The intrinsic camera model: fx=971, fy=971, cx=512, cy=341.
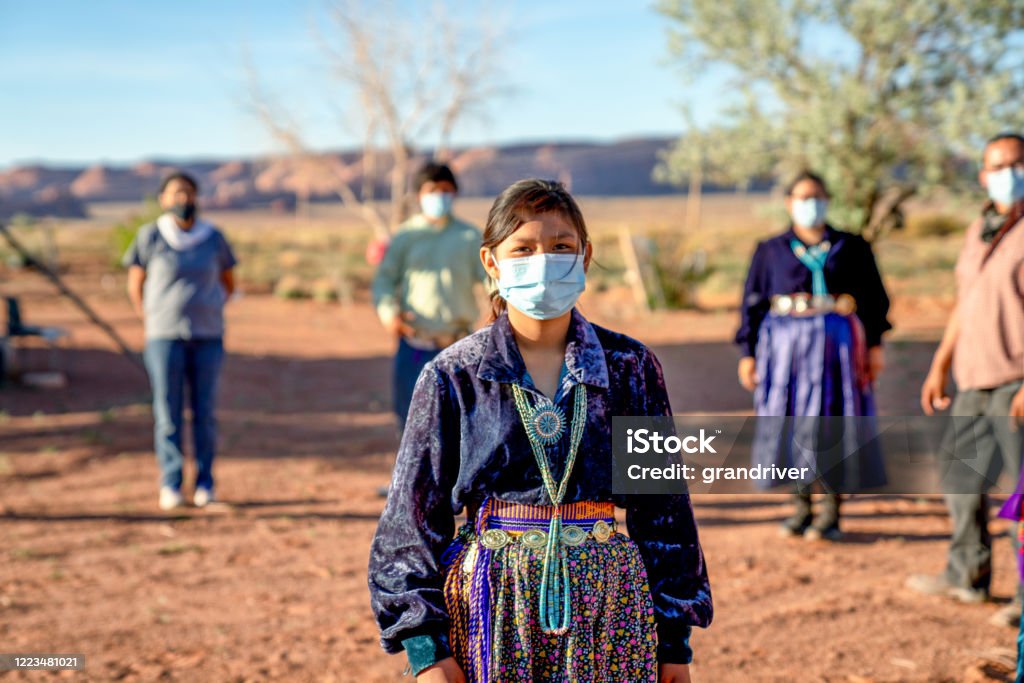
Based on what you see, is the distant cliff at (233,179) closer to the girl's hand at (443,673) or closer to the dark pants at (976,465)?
the dark pants at (976,465)

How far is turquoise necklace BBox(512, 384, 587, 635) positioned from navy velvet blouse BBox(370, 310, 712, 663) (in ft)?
0.05

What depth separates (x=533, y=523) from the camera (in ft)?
6.72

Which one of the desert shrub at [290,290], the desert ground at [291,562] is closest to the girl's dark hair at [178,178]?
the desert ground at [291,562]

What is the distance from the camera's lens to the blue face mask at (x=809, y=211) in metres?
5.06

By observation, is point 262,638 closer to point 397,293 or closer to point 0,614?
point 0,614

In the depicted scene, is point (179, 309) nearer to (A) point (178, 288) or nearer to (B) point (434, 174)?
(A) point (178, 288)

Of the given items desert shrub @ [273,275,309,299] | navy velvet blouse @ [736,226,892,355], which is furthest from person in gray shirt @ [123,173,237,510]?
desert shrub @ [273,275,309,299]

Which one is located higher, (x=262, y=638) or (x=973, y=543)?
(x=973, y=543)

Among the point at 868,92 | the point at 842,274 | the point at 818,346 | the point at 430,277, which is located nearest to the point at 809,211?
the point at 842,274

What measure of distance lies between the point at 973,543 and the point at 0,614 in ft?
14.7

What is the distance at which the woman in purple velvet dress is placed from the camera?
5.03 meters

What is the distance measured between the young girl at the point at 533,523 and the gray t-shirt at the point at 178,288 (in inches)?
164

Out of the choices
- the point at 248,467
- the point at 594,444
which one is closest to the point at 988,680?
the point at 594,444

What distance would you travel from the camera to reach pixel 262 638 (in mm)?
4266
